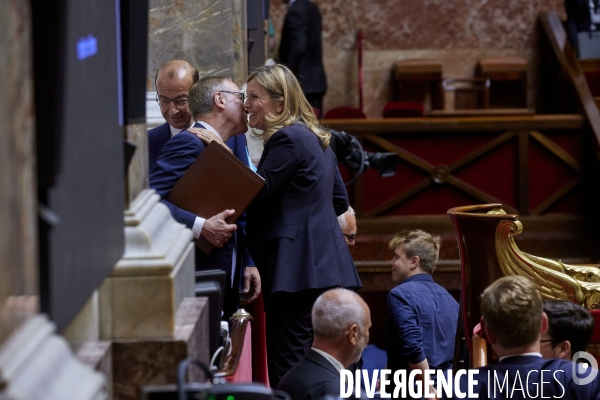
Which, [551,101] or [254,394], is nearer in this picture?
[254,394]

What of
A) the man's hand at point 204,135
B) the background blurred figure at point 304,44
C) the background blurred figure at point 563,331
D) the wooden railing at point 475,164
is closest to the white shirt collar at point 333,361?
the background blurred figure at point 563,331

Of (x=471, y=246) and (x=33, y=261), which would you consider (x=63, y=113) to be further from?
(x=471, y=246)

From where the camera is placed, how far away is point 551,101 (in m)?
9.50

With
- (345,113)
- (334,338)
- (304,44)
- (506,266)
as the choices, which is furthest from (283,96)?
(304,44)

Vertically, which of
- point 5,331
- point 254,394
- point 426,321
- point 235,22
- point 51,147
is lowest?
point 426,321

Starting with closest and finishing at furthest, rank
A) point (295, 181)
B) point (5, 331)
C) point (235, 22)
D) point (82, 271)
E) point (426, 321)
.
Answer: point (5, 331) < point (82, 271) < point (295, 181) < point (426, 321) < point (235, 22)

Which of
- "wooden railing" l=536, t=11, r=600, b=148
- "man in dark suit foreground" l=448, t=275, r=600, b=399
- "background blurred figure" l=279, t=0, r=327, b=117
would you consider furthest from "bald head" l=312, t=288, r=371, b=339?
"background blurred figure" l=279, t=0, r=327, b=117

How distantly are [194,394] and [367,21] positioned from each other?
8.73 meters

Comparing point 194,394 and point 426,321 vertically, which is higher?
point 194,394

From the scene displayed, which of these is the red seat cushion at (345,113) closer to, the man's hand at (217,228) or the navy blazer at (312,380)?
the man's hand at (217,228)

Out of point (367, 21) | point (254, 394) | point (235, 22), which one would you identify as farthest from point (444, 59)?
point (254, 394)

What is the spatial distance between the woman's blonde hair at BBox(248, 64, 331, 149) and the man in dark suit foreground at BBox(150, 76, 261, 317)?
0.13 meters

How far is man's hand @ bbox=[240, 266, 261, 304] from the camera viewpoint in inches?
141

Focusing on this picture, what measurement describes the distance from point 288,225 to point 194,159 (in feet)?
1.34
